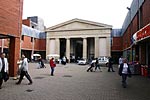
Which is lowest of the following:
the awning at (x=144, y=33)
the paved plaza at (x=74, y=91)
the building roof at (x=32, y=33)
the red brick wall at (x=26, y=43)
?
the paved plaza at (x=74, y=91)

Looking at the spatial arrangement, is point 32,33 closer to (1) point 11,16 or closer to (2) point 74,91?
(1) point 11,16

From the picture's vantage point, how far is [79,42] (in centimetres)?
6038

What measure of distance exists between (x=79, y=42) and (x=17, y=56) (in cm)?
4607

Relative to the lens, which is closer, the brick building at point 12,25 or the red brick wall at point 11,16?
the red brick wall at point 11,16

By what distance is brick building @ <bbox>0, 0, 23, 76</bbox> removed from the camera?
13.1 metres

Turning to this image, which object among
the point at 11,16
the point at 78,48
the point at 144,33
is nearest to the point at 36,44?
the point at 78,48

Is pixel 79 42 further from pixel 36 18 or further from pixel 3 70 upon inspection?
pixel 3 70

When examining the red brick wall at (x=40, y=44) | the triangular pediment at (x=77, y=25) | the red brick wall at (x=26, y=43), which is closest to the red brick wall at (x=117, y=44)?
the triangular pediment at (x=77, y=25)

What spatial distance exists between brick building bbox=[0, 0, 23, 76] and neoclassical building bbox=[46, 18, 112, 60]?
37.5m

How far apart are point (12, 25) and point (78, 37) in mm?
39929

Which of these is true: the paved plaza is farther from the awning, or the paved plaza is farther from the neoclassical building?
the neoclassical building

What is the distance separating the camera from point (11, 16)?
14.0 metres

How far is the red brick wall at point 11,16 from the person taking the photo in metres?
13.0

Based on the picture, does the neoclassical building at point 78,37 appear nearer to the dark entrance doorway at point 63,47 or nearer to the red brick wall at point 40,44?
the dark entrance doorway at point 63,47
